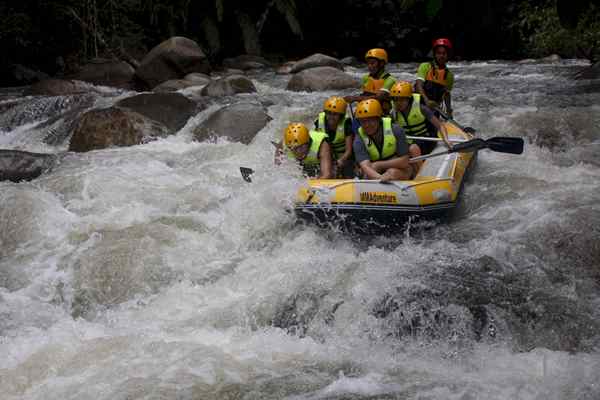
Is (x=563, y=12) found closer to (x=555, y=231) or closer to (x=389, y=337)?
(x=389, y=337)

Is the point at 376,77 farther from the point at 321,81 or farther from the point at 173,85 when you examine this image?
the point at 173,85

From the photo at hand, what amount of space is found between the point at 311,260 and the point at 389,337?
4.28ft

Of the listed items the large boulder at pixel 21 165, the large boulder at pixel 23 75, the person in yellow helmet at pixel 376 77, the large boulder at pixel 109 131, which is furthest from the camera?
the large boulder at pixel 23 75

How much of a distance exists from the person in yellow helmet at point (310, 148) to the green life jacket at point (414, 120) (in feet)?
3.63

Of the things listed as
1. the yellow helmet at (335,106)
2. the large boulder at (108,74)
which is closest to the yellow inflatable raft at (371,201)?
the yellow helmet at (335,106)

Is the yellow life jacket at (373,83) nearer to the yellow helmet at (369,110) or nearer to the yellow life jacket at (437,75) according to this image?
the yellow life jacket at (437,75)

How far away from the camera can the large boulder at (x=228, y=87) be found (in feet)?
39.1

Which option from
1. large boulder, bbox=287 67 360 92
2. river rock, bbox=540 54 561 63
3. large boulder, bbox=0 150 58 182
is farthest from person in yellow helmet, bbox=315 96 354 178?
river rock, bbox=540 54 561 63

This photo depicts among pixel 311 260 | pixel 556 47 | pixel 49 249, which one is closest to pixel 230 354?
pixel 311 260

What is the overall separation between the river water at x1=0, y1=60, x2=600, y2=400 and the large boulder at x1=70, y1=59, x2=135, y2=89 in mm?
6403

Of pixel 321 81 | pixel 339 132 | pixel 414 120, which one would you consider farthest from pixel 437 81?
pixel 321 81

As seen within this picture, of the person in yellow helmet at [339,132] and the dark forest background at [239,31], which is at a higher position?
the dark forest background at [239,31]

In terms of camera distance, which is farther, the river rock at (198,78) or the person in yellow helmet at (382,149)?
the river rock at (198,78)

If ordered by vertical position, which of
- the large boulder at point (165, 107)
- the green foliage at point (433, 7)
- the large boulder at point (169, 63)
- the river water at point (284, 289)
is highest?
the green foliage at point (433, 7)
